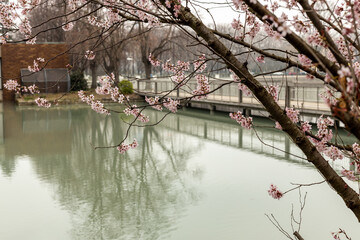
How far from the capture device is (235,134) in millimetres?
13109

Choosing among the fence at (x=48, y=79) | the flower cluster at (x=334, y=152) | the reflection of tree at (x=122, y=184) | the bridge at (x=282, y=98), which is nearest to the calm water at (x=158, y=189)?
the reflection of tree at (x=122, y=184)

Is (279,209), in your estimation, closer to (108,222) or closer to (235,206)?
(235,206)

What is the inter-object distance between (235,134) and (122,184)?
228 inches

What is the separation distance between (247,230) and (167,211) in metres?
1.24

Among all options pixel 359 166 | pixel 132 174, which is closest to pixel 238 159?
pixel 132 174

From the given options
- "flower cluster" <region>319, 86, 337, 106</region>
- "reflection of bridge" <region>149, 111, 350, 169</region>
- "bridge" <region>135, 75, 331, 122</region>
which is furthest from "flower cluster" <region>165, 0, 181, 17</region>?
"reflection of bridge" <region>149, 111, 350, 169</region>

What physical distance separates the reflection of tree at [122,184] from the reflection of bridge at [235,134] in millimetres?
994

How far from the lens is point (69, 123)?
53.0 ft

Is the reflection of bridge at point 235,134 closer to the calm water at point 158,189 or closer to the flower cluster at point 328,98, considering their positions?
the calm water at point 158,189

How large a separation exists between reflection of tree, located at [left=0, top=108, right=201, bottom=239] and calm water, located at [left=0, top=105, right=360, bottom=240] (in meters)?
0.02

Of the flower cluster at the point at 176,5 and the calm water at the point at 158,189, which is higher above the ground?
the flower cluster at the point at 176,5

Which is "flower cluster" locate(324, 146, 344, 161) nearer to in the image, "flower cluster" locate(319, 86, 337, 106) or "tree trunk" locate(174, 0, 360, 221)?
"flower cluster" locate(319, 86, 337, 106)

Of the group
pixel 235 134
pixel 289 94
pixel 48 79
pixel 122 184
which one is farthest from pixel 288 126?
pixel 48 79

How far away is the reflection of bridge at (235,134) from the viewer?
10234 millimetres
